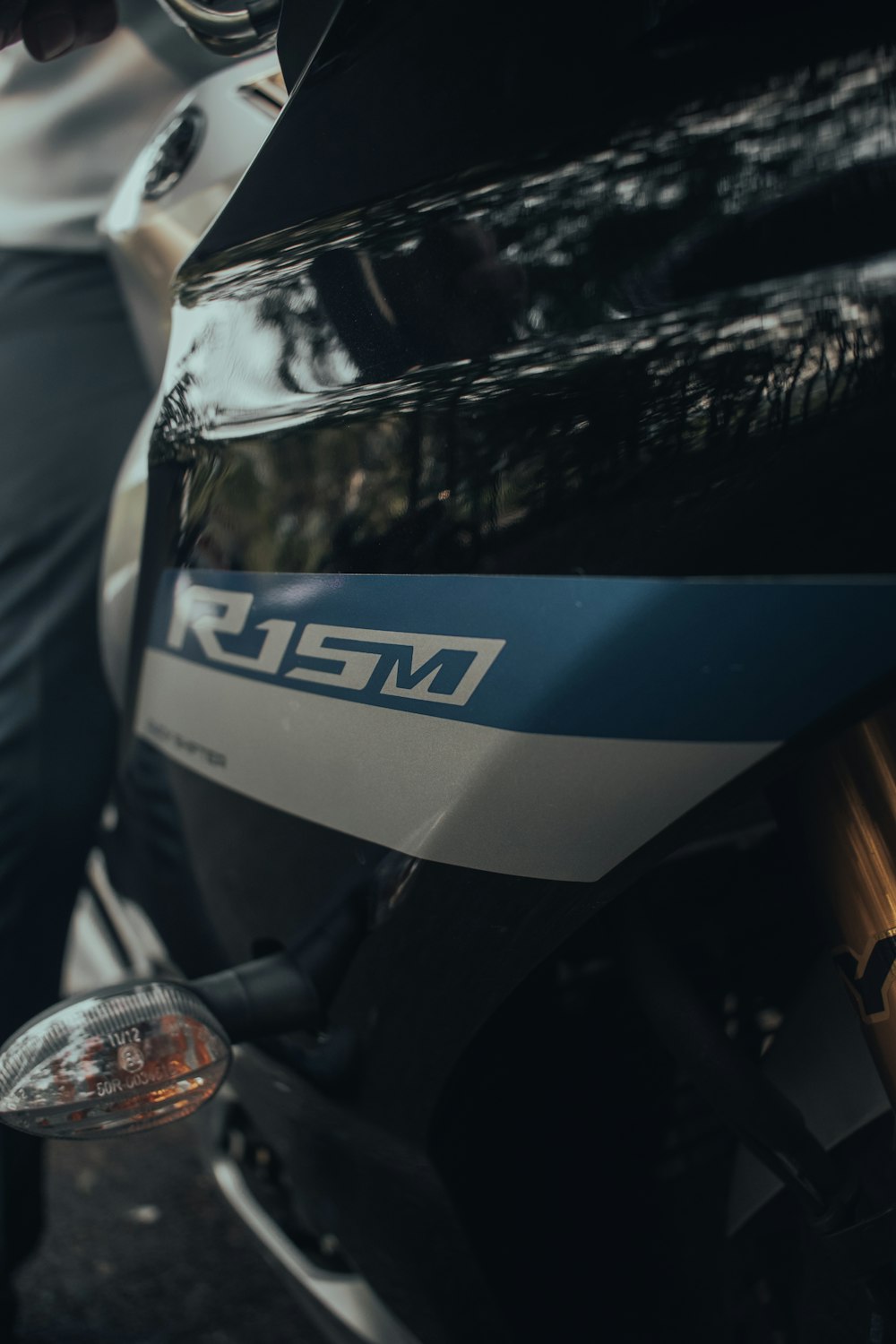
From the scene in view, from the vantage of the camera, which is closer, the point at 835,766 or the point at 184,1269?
the point at 835,766

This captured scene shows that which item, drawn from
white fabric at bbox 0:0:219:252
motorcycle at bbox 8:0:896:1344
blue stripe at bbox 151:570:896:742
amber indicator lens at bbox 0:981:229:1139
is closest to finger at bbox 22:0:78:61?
motorcycle at bbox 8:0:896:1344

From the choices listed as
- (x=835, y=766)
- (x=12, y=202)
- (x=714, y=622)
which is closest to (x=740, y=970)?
(x=835, y=766)

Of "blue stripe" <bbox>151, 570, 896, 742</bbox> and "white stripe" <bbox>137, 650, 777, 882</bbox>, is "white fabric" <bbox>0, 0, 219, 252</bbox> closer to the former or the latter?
"white stripe" <bbox>137, 650, 777, 882</bbox>

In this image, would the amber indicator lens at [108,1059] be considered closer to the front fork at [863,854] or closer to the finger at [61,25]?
the front fork at [863,854]

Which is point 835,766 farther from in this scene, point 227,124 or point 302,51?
point 227,124

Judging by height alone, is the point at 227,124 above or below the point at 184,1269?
above

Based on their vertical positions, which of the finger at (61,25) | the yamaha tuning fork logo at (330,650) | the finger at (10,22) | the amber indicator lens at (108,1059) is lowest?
the amber indicator lens at (108,1059)

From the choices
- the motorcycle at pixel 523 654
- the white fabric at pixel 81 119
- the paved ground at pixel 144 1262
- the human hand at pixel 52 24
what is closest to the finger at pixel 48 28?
the human hand at pixel 52 24

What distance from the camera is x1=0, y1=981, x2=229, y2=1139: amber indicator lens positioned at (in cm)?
86

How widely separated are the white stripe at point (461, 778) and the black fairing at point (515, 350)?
2 centimetres

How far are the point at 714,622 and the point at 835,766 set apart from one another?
16 centimetres

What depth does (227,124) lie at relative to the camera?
1.03 m

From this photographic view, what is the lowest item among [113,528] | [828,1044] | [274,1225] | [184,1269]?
[184,1269]

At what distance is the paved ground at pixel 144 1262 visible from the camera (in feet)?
5.51
